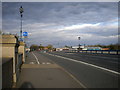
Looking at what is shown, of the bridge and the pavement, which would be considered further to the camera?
the pavement

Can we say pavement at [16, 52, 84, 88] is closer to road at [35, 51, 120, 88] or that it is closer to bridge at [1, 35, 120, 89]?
bridge at [1, 35, 120, 89]

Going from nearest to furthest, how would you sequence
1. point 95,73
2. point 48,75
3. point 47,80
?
point 47,80, point 48,75, point 95,73

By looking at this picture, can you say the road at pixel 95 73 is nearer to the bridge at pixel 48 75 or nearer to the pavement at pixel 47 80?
the bridge at pixel 48 75

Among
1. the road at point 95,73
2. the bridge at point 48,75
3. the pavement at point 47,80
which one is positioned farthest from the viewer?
the road at point 95,73

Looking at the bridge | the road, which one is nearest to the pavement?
the bridge

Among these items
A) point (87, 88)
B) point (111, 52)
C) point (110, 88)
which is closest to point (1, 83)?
point (87, 88)

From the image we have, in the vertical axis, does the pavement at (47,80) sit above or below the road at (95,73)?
above

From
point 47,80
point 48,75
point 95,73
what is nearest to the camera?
point 47,80

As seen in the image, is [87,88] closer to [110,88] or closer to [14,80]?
[110,88]

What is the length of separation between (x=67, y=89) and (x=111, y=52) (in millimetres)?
48085

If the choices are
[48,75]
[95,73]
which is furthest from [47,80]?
[95,73]

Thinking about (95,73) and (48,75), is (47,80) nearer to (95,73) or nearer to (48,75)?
(48,75)

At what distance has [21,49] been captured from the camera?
88.1ft

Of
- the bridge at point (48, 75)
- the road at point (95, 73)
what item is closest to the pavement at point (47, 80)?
the bridge at point (48, 75)
